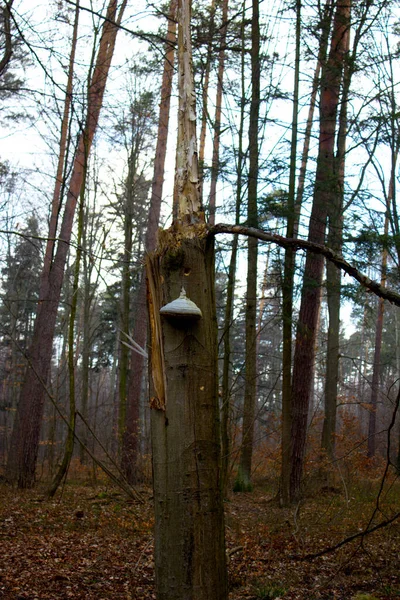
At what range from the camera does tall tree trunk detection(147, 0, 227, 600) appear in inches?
121

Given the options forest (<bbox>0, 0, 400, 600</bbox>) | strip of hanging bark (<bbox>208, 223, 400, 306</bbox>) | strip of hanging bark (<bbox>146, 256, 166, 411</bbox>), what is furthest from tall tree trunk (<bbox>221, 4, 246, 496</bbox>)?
strip of hanging bark (<bbox>208, 223, 400, 306</bbox>)

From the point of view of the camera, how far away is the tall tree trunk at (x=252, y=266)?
10.7m

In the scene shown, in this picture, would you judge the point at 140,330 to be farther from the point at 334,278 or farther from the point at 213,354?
the point at 213,354

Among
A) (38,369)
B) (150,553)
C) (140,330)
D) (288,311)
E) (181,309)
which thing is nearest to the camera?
(181,309)

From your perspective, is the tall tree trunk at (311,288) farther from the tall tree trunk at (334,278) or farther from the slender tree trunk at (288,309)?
the slender tree trunk at (288,309)

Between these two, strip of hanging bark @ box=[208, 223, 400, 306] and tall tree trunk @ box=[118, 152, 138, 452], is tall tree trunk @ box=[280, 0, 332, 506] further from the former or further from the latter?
tall tree trunk @ box=[118, 152, 138, 452]

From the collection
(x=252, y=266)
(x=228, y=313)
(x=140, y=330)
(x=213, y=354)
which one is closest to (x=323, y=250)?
(x=213, y=354)

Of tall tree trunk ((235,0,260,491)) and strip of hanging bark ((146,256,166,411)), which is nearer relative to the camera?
strip of hanging bark ((146,256,166,411))

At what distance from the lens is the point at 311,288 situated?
35.2 ft

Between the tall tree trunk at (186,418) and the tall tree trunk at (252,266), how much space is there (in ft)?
22.1

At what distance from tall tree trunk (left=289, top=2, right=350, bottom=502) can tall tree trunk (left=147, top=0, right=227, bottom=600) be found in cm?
715

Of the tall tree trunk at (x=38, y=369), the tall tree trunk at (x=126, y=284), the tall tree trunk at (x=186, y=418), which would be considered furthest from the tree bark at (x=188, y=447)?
the tall tree trunk at (x=126, y=284)

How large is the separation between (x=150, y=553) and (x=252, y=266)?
6.55 m

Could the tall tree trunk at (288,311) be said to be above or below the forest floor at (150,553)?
above
